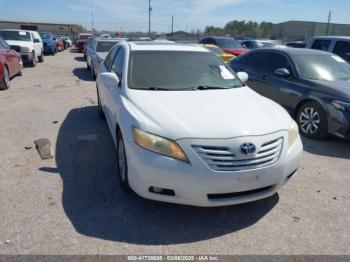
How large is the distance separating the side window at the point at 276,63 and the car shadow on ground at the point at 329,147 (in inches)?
61.5

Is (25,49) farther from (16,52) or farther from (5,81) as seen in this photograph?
(5,81)

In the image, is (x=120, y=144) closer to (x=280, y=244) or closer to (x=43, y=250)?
(x=43, y=250)

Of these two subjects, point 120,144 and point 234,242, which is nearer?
point 234,242

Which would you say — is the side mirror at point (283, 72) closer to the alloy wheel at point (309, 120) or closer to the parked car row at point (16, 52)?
the alloy wheel at point (309, 120)

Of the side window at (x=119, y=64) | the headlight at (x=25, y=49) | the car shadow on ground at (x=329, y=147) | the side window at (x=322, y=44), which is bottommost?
the car shadow on ground at (x=329, y=147)

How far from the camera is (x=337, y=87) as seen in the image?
558cm

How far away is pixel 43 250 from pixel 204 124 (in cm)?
177

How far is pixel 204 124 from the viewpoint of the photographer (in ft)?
10.3

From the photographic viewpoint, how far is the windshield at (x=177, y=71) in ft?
13.7

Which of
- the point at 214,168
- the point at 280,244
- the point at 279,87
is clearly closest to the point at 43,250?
the point at 214,168

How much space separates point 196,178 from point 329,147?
347cm

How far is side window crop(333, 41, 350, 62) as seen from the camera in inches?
380

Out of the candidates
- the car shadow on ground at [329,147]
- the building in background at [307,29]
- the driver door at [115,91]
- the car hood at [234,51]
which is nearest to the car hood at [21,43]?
the car hood at [234,51]

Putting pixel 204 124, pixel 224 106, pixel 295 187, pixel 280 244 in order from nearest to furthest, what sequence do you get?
pixel 280 244
pixel 204 124
pixel 224 106
pixel 295 187
